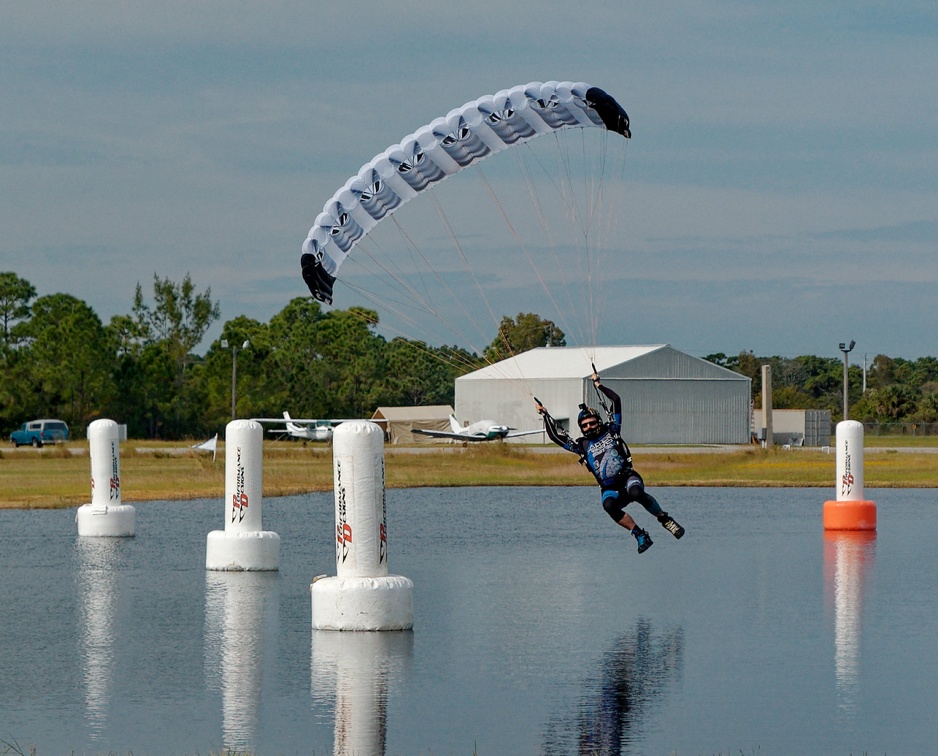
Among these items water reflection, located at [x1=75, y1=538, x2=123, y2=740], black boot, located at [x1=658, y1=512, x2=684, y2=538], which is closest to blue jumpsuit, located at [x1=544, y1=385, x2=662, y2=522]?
black boot, located at [x1=658, y1=512, x2=684, y2=538]

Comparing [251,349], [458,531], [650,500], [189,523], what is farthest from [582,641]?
[251,349]

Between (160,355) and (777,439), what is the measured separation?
141 ft

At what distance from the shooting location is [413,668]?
43.0ft

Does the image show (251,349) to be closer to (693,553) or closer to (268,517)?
(268,517)

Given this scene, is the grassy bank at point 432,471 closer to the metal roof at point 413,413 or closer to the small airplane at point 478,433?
the small airplane at point 478,433

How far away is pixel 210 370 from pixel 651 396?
29.8 m

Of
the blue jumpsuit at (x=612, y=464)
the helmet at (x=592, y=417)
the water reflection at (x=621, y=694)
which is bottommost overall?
the water reflection at (x=621, y=694)

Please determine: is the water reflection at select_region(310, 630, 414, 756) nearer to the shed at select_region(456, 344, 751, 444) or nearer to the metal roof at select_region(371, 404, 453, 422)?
the shed at select_region(456, 344, 751, 444)

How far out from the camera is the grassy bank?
134ft

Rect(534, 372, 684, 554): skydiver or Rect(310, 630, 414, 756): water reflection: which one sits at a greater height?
Rect(534, 372, 684, 554): skydiver

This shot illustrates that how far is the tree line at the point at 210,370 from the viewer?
88.2 meters

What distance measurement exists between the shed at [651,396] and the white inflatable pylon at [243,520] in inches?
2676

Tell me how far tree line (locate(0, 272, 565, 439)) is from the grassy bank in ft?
47.3

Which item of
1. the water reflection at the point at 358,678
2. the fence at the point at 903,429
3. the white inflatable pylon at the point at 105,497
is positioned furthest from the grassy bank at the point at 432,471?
the fence at the point at 903,429
